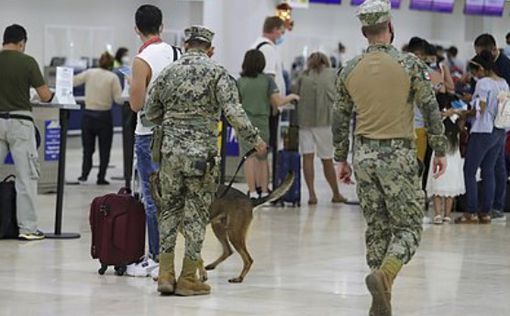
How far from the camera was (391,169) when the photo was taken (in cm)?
710

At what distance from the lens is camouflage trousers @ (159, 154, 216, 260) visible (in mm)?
8008

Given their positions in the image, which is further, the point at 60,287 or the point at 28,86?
the point at 28,86

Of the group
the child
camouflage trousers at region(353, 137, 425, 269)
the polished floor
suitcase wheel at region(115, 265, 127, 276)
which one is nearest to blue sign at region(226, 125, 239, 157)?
the polished floor

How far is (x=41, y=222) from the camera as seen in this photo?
12.3 metres

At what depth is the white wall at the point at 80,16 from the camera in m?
25.5

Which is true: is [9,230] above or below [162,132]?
below

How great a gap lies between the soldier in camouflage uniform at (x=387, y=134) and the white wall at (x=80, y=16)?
1858 cm

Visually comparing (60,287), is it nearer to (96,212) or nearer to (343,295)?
(96,212)

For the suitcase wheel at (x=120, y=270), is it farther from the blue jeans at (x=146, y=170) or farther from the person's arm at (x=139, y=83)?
the person's arm at (x=139, y=83)

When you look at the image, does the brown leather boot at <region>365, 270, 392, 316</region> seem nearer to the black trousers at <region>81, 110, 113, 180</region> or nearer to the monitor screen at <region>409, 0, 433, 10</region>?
the black trousers at <region>81, 110, 113, 180</region>

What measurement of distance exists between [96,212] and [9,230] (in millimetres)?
2270

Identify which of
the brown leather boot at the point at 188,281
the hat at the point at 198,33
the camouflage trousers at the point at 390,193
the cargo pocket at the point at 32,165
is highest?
the hat at the point at 198,33

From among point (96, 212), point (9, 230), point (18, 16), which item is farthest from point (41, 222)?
point (18, 16)

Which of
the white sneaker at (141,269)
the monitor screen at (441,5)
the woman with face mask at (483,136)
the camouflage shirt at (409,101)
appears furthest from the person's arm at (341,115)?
the monitor screen at (441,5)
